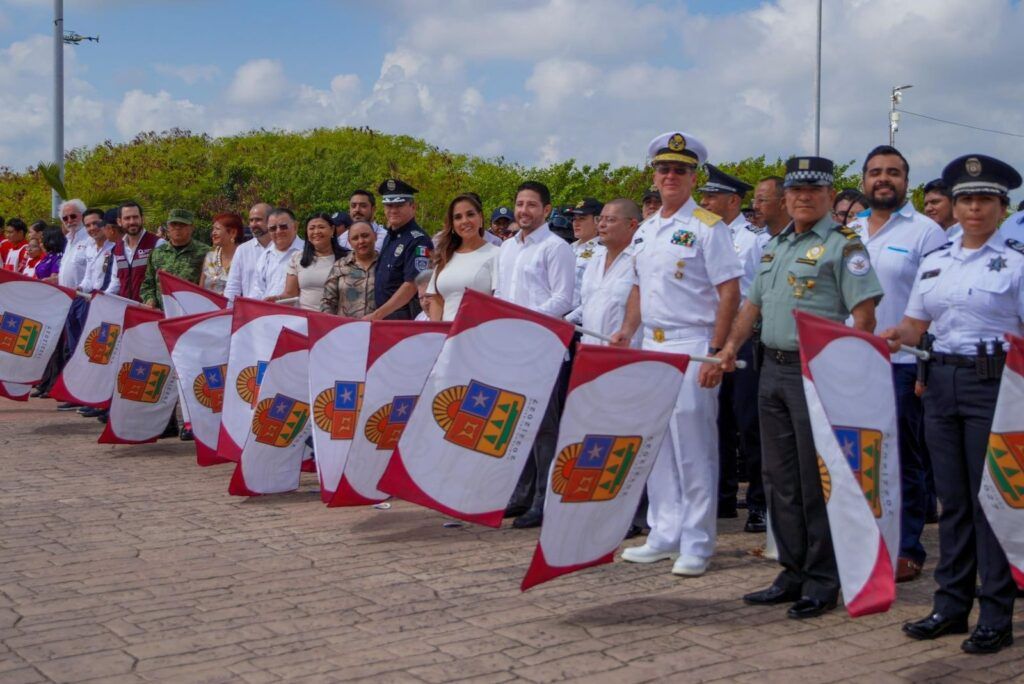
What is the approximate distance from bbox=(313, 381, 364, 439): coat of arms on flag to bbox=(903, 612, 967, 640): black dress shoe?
3.71 meters

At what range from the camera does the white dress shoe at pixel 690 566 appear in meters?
6.11

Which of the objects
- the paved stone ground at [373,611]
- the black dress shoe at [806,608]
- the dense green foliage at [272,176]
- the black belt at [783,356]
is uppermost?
the dense green foliage at [272,176]

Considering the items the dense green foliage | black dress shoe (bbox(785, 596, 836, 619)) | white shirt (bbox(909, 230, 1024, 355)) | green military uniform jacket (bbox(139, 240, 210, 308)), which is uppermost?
the dense green foliage

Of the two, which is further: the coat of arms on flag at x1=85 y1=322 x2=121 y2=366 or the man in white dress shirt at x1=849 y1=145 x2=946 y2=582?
the coat of arms on flag at x1=85 y1=322 x2=121 y2=366

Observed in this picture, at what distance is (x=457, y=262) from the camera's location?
802 cm

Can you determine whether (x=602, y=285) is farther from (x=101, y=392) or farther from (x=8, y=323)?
(x=8, y=323)

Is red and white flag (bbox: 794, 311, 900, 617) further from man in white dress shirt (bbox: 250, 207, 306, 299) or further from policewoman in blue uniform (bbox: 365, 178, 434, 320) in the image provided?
man in white dress shirt (bbox: 250, 207, 306, 299)

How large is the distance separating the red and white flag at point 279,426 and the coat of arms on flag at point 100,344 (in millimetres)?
3116

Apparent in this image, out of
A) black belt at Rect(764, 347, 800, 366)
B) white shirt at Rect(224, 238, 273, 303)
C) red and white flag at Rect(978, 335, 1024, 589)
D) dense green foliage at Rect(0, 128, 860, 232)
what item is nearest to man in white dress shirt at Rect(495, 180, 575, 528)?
black belt at Rect(764, 347, 800, 366)

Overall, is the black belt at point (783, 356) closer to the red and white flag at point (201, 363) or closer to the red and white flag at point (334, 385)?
the red and white flag at point (334, 385)

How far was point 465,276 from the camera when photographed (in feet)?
26.0

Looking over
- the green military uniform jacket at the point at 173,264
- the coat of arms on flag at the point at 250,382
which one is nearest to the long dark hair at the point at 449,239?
the coat of arms on flag at the point at 250,382

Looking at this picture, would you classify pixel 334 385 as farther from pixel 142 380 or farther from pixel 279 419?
pixel 142 380

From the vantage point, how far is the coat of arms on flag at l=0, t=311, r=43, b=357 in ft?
36.8
